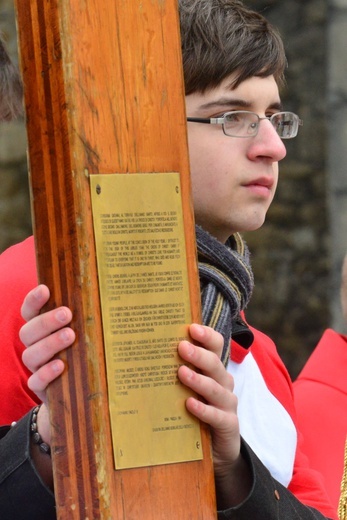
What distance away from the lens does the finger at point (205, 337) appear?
1727 millimetres

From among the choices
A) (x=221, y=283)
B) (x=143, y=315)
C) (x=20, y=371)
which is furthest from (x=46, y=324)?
(x=221, y=283)

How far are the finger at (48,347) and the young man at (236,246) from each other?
0.13 meters

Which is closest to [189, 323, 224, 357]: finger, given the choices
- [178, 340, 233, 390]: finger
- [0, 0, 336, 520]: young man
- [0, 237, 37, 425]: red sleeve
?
[178, 340, 233, 390]: finger

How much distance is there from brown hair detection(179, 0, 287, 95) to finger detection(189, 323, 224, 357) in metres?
0.65

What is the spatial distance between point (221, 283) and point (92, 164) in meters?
0.53

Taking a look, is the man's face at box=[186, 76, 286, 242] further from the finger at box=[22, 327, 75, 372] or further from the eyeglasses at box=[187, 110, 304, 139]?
the finger at box=[22, 327, 75, 372]

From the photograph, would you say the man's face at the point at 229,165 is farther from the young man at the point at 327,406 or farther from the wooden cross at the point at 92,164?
the young man at the point at 327,406

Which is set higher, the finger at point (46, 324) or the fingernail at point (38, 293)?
the fingernail at point (38, 293)

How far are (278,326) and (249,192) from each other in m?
4.32

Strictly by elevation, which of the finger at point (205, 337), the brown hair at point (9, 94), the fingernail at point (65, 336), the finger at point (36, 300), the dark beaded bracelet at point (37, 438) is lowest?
the dark beaded bracelet at point (37, 438)

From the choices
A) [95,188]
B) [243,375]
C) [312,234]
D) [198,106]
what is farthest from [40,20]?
[312,234]

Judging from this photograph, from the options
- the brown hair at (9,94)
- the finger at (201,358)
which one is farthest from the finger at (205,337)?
the brown hair at (9,94)

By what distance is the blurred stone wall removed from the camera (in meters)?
6.22

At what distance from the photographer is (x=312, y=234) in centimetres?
638
